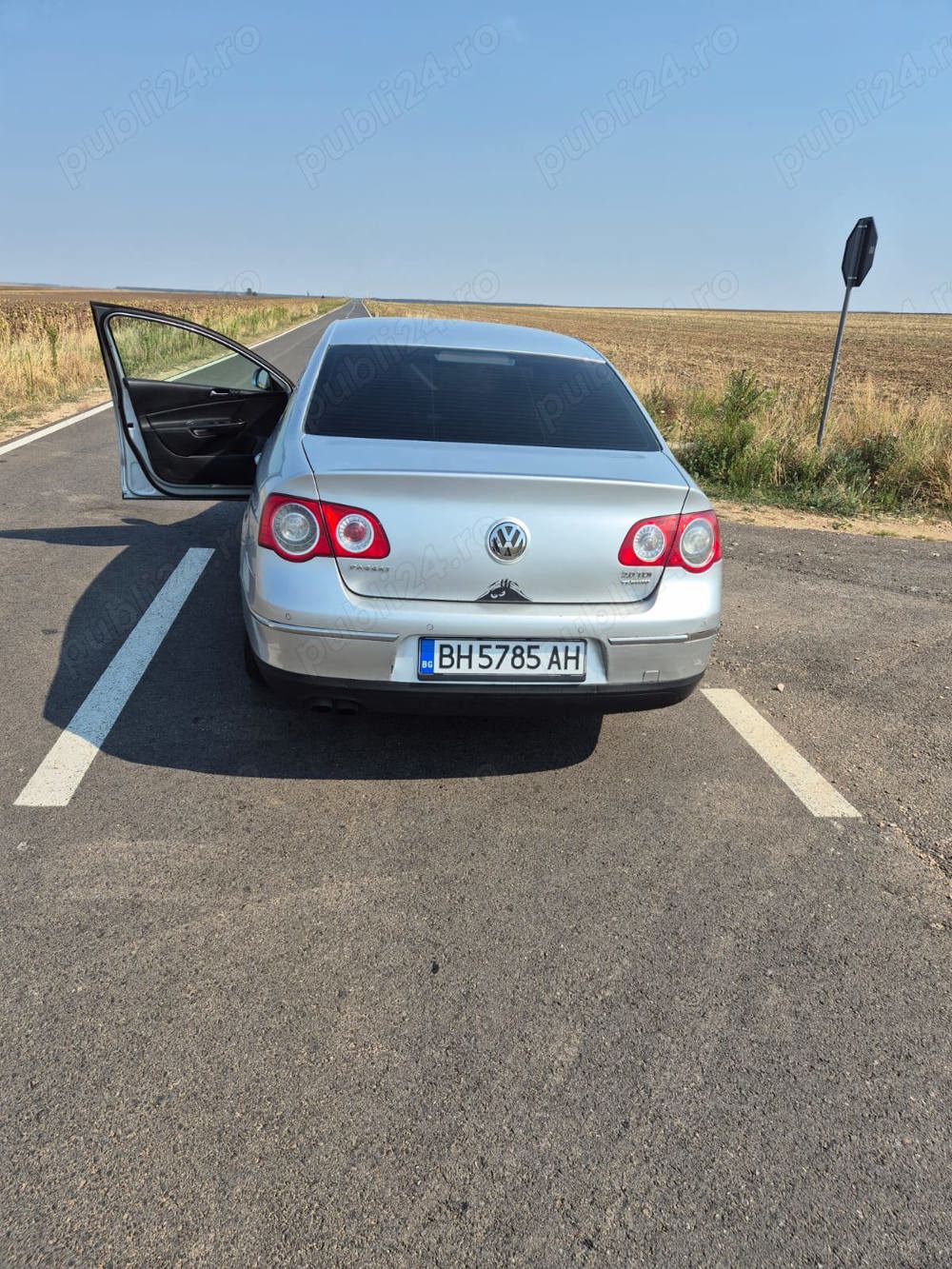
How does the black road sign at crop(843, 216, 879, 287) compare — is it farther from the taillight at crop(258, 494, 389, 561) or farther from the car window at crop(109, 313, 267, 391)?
the car window at crop(109, 313, 267, 391)

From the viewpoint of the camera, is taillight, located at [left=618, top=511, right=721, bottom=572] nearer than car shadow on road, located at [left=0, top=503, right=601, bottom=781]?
Yes

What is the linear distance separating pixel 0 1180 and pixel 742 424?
31.7ft

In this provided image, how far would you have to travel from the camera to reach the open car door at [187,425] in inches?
214

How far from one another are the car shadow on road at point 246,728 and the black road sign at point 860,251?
747 cm

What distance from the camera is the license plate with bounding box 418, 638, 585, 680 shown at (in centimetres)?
319

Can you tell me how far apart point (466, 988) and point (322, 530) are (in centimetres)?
150

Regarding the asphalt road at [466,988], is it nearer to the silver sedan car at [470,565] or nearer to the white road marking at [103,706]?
the white road marking at [103,706]

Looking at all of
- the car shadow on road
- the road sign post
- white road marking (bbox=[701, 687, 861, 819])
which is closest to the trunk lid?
the car shadow on road

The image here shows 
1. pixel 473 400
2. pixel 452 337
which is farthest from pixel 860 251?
pixel 473 400

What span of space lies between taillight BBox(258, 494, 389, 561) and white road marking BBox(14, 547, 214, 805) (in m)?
1.15

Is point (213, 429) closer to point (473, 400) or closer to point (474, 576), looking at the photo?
point (473, 400)

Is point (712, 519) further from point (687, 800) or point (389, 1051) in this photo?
point (389, 1051)

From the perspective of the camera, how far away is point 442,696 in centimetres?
322

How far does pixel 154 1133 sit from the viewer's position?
2.01m
